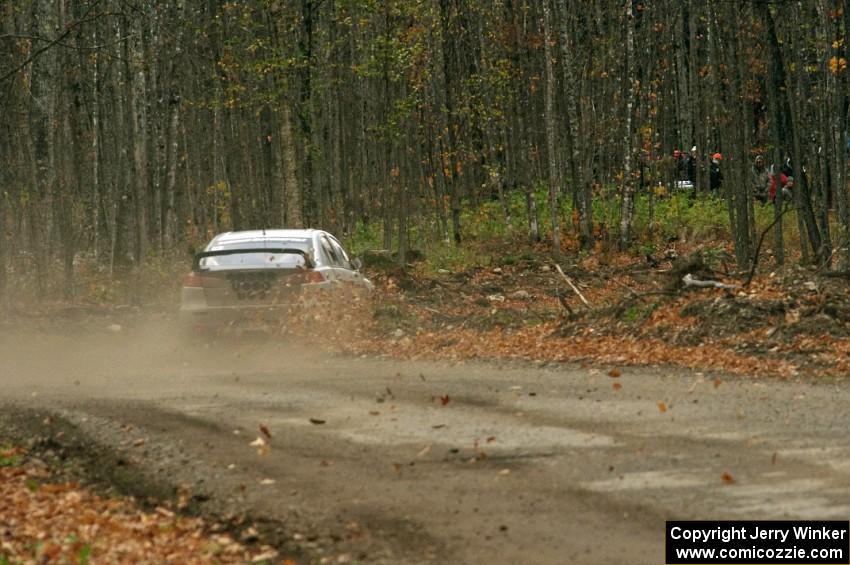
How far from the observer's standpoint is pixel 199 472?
9414 mm

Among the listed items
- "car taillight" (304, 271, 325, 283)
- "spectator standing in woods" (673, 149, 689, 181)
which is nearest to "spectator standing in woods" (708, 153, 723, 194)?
"spectator standing in woods" (673, 149, 689, 181)

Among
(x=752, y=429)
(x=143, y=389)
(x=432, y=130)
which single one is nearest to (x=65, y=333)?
(x=143, y=389)

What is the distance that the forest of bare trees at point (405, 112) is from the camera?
85.0ft

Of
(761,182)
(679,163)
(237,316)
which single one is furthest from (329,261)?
(679,163)

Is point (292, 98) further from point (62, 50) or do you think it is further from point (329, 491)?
point (329, 491)

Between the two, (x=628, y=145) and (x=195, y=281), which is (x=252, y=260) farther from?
(x=628, y=145)

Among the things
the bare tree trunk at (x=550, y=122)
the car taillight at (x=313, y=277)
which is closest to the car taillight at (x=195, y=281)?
the car taillight at (x=313, y=277)

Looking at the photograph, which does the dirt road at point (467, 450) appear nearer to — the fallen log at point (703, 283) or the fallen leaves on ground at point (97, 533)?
the fallen leaves on ground at point (97, 533)

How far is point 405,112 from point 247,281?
14.9 meters

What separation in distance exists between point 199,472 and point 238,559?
2321mm

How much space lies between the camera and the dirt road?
741 cm

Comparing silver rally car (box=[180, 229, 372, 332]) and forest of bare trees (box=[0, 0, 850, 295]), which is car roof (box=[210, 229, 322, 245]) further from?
forest of bare trees (box=[0, 0, 850, 295])

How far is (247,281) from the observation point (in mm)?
17250

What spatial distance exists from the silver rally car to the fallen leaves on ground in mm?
7873
